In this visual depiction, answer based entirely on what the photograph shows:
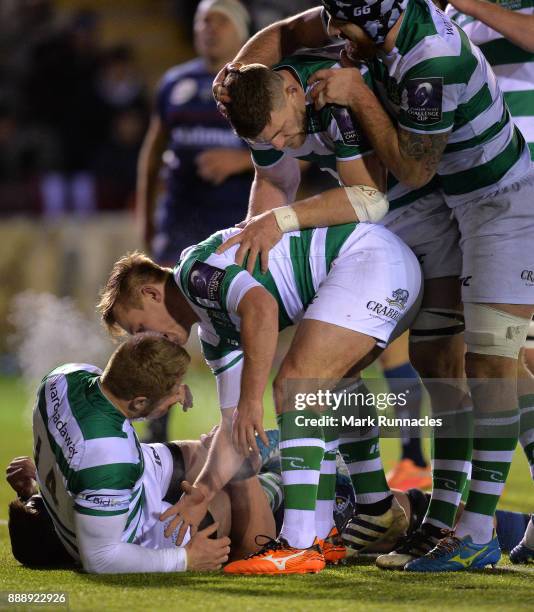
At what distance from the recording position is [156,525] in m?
3.94

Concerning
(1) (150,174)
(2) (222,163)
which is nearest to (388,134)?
(2) (222,163)

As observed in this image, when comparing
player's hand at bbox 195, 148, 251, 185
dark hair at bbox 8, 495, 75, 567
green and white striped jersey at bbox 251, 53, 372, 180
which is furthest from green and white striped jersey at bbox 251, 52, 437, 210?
player's hand at bbox 195, 148, 251, 185

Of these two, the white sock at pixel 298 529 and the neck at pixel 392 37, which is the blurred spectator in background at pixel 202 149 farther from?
the white sock at pixel 298 529

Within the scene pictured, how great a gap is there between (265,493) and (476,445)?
753 mm

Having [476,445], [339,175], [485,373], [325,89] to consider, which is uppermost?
[325,89]

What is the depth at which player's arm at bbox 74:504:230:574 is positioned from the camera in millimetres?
3689

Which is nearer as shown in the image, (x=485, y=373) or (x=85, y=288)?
(x=485, y=373)

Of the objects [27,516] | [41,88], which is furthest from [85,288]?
[27,516]

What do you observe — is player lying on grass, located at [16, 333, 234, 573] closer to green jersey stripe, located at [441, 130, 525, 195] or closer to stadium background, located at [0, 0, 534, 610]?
stadium background, located at [0, 0, 534, 610]

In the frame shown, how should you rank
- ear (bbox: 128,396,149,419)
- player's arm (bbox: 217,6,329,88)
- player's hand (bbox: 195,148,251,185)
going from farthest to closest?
1. player's hand (bbox: 195,148,251,185)
2. player's arm (bbox: 217,6,329,88)
3. ear (bbox: 128,396,149,419)

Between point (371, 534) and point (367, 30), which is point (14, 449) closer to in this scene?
point (371, 534)

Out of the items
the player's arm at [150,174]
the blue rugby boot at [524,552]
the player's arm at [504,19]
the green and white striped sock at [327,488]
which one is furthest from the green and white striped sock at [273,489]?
the player's arm at [150,174]

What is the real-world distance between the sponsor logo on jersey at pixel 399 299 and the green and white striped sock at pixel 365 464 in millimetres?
405

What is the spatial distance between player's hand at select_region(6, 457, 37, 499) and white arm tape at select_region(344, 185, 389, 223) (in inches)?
58.4
